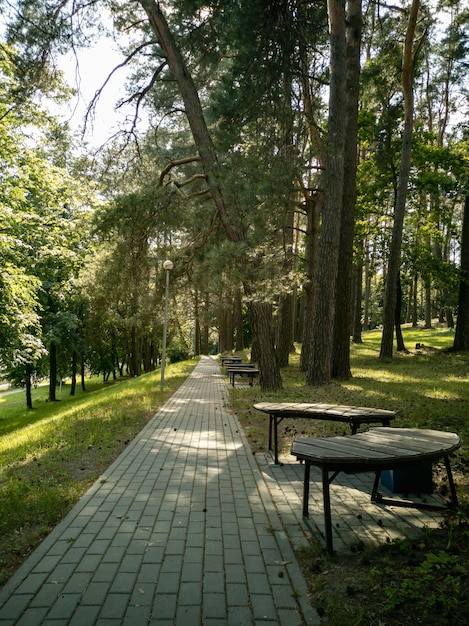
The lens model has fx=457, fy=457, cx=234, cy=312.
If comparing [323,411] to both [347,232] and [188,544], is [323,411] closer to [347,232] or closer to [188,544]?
[188,544]

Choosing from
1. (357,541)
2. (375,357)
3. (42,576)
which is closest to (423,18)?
(375,357)

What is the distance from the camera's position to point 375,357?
832 inches

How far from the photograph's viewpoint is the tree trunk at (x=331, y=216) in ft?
35.6

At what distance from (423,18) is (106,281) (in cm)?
1413

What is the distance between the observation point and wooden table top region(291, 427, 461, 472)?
350cm

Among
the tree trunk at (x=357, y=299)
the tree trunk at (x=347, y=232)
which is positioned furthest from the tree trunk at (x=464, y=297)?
the tree trunk at (x=347, y=232)

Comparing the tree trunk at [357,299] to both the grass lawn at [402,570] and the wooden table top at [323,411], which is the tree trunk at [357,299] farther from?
the wooden table top at [323,411]

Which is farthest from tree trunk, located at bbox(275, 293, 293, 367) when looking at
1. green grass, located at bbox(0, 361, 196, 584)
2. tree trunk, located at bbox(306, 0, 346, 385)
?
green grass, located at bbox(0, 361, 196, 584)

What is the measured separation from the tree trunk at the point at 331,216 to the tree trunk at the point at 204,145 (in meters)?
1.20

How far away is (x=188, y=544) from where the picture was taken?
3580 millimetres

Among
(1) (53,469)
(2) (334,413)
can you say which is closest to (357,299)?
(2) (334,413)

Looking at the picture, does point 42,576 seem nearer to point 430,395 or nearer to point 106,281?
point 430,395

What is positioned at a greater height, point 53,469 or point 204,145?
point 204,145

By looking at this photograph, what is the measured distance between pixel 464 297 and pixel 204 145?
42.2 ft
